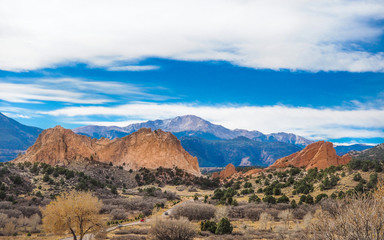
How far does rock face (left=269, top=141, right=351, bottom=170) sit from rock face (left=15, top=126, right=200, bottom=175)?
3901 cm

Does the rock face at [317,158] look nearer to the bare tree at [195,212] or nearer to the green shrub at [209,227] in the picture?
the bare tree at [195,212]

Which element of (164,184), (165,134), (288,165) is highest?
(165,134)

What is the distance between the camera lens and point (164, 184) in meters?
94.2

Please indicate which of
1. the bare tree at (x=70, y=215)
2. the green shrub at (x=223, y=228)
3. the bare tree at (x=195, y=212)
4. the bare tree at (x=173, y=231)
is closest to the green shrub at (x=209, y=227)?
the green shrub at (x=223, y=228)

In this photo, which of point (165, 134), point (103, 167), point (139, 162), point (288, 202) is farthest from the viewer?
point (165, 134)

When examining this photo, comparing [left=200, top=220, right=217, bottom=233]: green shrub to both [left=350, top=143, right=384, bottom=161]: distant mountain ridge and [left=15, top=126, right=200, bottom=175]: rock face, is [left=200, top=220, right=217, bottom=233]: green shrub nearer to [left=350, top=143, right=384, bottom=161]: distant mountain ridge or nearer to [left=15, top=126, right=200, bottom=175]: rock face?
[left=15, top=126, right=200, bottom=175]: rock face

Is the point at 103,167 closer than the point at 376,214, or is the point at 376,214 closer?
the point at 376,214

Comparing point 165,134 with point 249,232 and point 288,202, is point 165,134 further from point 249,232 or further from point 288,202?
point 249,232

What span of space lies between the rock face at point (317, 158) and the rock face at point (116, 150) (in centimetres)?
3901

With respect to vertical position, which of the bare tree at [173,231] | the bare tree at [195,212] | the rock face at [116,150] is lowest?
the bare tree at [195,212]

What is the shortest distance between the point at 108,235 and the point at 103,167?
66.8m

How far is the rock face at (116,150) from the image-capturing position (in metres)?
94.1

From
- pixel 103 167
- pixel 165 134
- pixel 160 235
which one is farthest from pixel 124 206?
pixel 165 134

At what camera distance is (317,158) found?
81438mm
